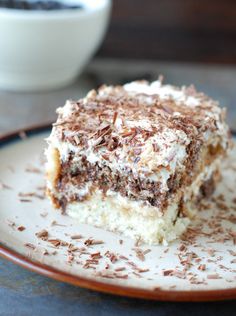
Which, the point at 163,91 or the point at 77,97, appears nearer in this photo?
the point at 163,91

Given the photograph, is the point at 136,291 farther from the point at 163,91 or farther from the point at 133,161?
the point at 163,91

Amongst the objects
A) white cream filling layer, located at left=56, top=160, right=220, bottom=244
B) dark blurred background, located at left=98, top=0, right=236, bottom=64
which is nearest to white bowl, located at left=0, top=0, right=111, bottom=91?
dark blurred background, located at left=98, top=0, right=236, bottom=64

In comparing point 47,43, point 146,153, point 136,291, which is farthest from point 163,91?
point 47,43

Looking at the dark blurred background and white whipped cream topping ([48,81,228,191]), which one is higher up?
white whipped cream topping ([48,81,228,191])

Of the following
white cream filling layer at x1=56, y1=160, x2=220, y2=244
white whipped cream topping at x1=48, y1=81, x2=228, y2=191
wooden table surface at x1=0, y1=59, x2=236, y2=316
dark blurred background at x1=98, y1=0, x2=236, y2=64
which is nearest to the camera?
wooden table surface at x1=0, y1=59, x2=236, y2=316

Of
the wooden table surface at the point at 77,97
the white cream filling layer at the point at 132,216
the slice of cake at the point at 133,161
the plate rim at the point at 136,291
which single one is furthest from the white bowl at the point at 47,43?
the plate rim at the point at 136,291

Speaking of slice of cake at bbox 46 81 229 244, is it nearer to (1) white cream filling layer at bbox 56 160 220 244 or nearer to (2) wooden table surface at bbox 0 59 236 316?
(1) white cream filling layer at bbox 56 160 220 244

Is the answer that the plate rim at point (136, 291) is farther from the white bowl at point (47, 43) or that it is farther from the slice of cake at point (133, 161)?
the white bowl at point (47, 43)
